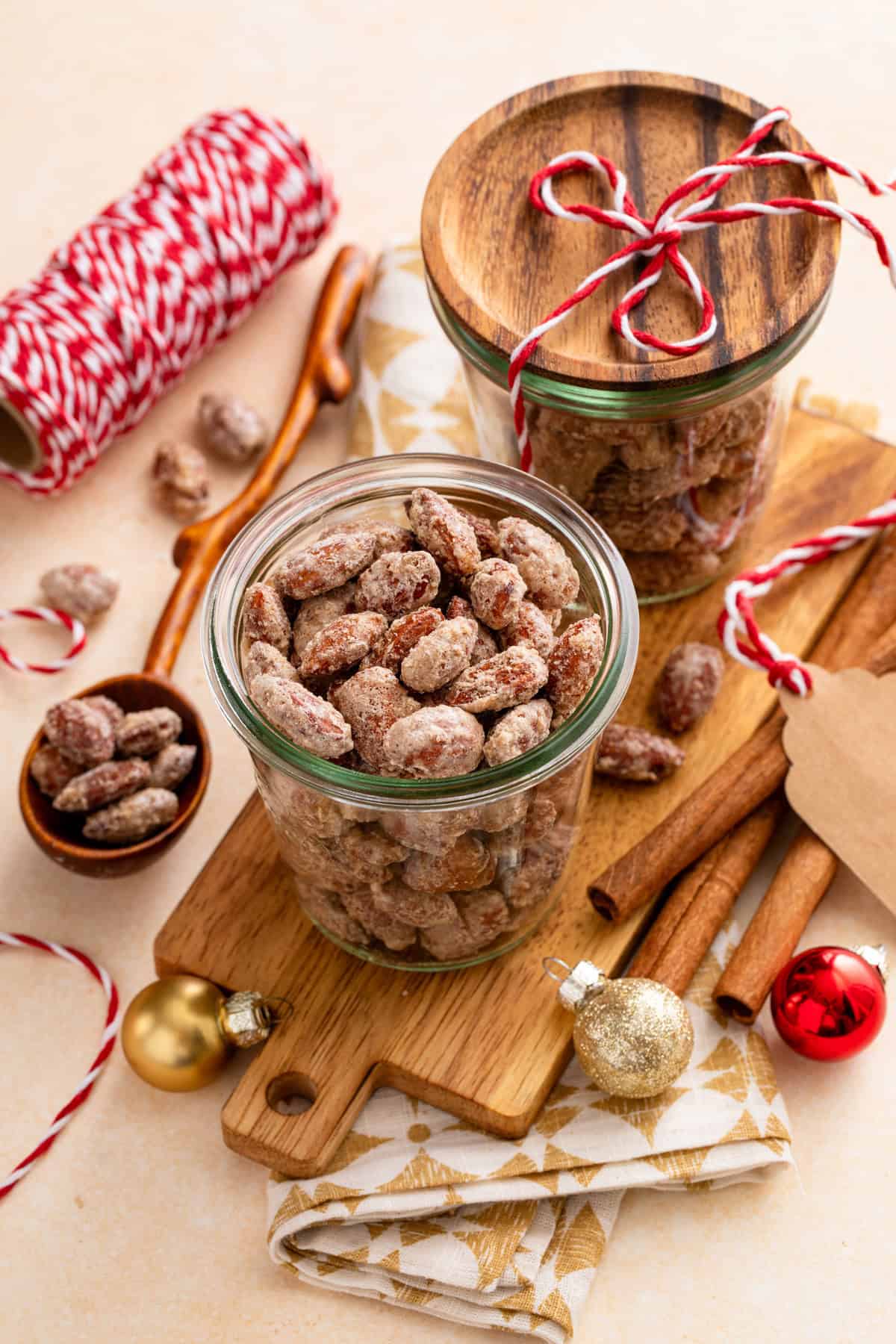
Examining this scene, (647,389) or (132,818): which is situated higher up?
(647,389)

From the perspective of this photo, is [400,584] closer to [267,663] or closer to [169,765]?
[267,663]

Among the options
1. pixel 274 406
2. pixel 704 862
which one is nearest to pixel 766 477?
pixel 704 862

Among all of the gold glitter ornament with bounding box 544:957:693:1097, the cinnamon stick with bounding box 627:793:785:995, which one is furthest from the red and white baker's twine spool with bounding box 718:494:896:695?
the gold glitter ornament with bounding box 544:957:693:1097

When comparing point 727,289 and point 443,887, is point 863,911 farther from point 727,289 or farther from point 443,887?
point 727,289

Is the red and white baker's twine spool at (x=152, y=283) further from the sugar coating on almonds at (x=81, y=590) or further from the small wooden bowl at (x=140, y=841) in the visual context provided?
the small wooden bowl at (x=140, y=841)

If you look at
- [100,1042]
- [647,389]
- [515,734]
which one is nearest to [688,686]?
[647,389]

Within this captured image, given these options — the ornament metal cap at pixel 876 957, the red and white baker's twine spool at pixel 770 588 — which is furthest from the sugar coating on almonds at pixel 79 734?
the ornament metal cap at pixel 876 957
